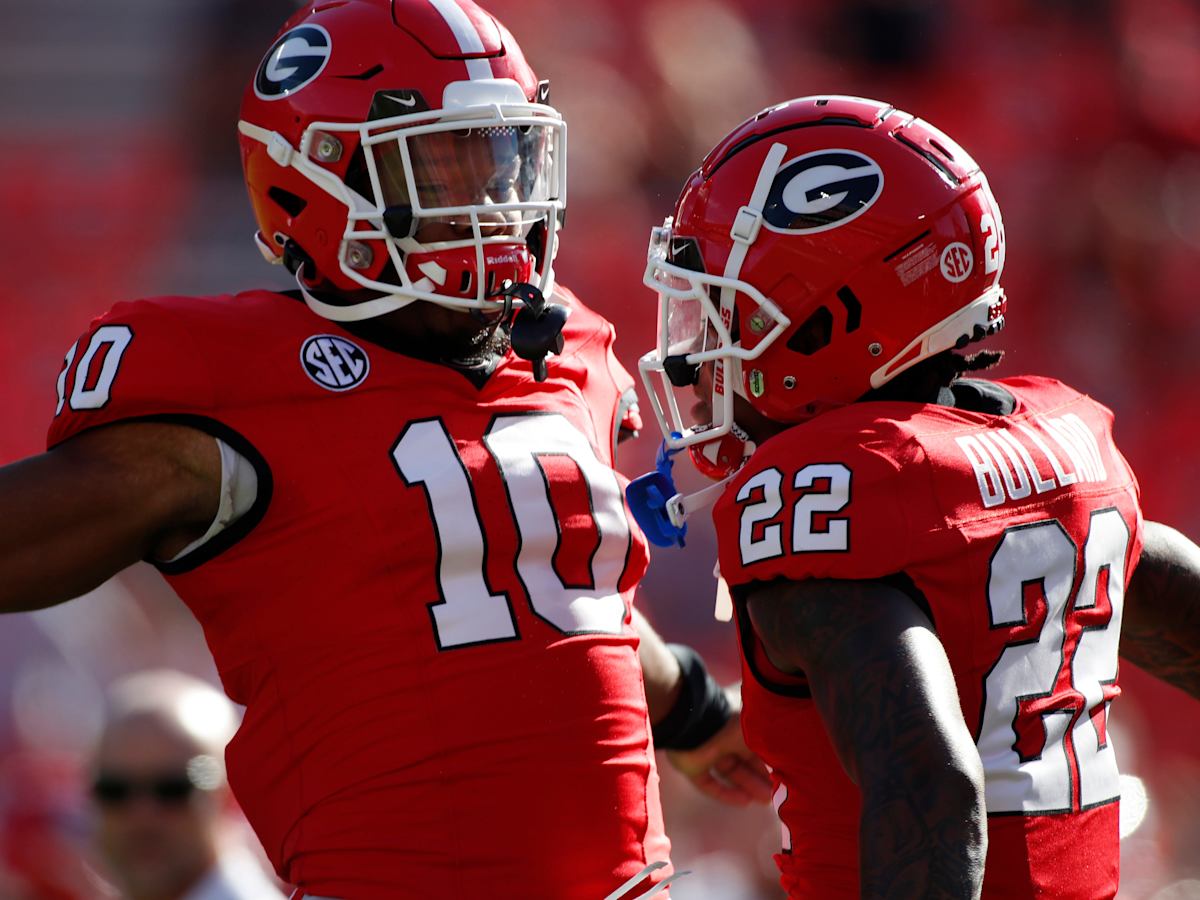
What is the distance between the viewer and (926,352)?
2047 mm

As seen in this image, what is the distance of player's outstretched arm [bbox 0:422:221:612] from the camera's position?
6.32 ft

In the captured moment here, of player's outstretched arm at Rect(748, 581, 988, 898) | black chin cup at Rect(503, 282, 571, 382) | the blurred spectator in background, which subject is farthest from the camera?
the blurred spectator in background

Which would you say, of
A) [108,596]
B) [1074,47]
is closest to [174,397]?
[108,596]

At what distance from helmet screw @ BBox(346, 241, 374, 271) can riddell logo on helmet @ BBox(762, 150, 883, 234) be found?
0.61 meters

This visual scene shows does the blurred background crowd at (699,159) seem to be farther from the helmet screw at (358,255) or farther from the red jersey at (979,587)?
the red jersey at (979,587)

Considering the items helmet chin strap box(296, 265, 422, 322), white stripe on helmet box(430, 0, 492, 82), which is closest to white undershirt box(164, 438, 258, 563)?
helmet chin strap box(296, 265, 422, 322)

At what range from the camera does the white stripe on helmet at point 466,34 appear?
2.33 meters

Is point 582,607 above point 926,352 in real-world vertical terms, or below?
below

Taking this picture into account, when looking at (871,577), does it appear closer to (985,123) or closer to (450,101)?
(450,101)

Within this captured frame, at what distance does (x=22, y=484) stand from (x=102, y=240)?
14.8 ft

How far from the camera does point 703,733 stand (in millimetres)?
2811

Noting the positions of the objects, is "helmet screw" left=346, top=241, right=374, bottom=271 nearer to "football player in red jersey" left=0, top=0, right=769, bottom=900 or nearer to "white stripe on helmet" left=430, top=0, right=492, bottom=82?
"football player in red jersey" left=0, top=0, right=769, bottom=900

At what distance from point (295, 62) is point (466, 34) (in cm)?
27

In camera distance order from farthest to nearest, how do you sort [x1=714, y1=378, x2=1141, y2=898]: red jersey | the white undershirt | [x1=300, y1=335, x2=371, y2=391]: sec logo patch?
[x1=300, y1=335, x2=371, y2=391]: sec logo patch < the white undershirt < [x1=714, y1=378, x2=1141, y2=898]: red jersey
